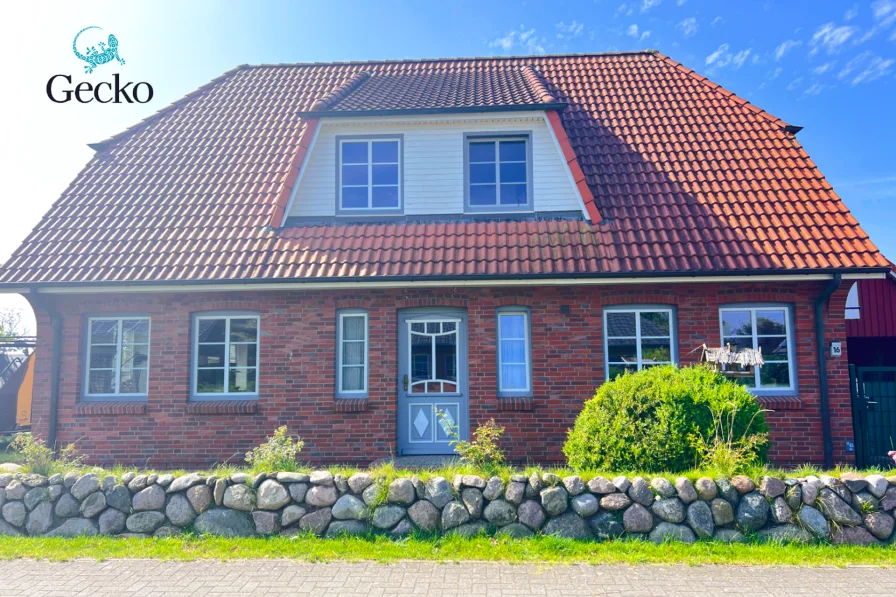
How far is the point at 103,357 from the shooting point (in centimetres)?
980

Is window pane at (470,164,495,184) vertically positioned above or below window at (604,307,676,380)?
above

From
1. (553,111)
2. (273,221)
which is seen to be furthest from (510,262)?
(273,221)

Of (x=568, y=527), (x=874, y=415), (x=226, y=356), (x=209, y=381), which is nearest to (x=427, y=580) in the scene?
(x=568, y=527)

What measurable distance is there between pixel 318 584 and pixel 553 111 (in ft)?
27.7

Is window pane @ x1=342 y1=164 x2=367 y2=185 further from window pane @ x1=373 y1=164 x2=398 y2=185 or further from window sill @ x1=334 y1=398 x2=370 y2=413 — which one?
window sill @ x1=334 y1=398 x2=370 y2=413

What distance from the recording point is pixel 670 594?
4.66 meters

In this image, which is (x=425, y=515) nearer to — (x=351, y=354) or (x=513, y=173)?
(x=351, y=354)

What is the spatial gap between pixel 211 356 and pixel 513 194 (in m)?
6.03

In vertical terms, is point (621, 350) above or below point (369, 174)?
below

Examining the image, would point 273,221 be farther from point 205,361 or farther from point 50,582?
point 50,582

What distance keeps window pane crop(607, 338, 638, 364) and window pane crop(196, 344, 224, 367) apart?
650 centimetres

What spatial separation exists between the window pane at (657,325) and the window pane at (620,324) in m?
0.20

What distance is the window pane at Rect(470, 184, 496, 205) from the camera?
10453 mm

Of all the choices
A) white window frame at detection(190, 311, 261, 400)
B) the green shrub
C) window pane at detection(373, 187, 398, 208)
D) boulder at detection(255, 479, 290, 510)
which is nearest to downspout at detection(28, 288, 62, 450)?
white window frame at detection(190, 311, 261, 400)
